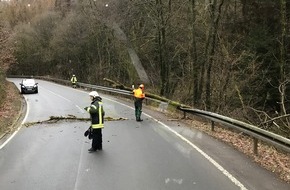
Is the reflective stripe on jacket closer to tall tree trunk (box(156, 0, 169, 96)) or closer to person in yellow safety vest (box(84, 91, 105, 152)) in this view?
person in yellow safety vest (box(84, 91, 105, 152))

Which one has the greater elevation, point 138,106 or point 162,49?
point 162,49

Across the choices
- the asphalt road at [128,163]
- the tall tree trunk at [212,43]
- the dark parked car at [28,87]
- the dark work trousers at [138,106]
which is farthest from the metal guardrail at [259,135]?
the dark parked car at [28,87]

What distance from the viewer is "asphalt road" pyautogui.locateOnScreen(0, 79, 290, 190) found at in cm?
838

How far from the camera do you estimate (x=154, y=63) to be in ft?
142

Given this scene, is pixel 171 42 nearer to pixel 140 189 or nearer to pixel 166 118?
pixel 166 118

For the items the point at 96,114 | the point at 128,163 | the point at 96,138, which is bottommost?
the point at 128,163

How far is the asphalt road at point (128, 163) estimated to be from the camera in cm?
838

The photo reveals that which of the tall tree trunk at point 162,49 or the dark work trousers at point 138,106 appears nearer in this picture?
the dark work trousers at point 138,106

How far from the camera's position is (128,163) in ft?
33.7

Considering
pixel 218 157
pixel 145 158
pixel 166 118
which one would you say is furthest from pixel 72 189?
pixel 166 118

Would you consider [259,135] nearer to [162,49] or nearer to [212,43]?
[212,43]

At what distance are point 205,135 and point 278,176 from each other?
18.8ft

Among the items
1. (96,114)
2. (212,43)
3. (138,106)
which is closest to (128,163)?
(96,114)

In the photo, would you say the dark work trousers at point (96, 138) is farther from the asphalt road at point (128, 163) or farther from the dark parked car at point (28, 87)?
the dark parked car at point (28, 87)
